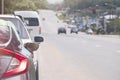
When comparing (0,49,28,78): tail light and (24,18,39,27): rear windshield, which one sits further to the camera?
(24,18,39,27): rear windshield

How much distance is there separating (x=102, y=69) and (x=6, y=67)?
11715 mm

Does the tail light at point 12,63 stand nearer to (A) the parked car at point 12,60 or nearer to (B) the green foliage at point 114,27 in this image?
(A) the parked car at point 12,60

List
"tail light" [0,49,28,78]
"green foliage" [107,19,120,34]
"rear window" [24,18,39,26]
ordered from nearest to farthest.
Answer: "tail light" [0,49,28,78]
"rear window" [24,18,39,26]
"green foliage" [107,19,120,34]

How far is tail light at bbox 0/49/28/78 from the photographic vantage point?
554cm

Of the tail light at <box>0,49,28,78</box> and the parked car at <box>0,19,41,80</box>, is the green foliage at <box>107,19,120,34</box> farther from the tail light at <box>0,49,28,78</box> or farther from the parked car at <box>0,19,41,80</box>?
the tail light at <box>0,49,28,78</box>

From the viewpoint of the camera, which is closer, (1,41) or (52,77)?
(1,41)

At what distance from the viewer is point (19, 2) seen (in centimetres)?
7981

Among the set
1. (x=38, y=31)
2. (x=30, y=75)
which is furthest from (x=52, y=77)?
(x=38, y=31)

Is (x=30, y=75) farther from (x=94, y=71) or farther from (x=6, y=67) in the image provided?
(x=94, y=71)

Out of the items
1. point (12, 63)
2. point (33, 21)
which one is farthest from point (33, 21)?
point (12, 63)

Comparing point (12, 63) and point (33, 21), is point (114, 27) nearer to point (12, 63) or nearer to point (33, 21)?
point (33, 21)

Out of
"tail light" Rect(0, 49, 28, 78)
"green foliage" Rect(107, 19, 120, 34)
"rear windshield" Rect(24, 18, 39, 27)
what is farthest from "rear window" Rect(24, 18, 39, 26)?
"green foliage" Rect(107, 19, 120, 34)

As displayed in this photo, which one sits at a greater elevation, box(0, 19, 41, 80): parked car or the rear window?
box(0, 19, 41, 80): parked car

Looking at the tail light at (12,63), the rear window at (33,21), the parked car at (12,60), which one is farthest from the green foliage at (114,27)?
the tail light at (12,63)
